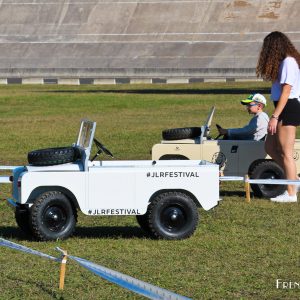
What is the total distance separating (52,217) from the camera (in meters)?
11.1

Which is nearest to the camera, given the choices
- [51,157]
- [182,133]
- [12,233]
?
[51,157]

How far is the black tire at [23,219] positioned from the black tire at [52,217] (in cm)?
23

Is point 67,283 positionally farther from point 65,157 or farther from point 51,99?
point 51,99

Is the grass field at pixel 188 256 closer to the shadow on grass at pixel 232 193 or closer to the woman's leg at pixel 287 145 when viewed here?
the shadow on grass at pixel 232 193

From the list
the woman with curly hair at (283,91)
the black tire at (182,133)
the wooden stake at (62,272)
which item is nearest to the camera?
the wooden stake at (62,272)

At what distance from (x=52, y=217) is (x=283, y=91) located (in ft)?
13.3

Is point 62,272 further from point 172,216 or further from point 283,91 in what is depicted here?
point 283,91

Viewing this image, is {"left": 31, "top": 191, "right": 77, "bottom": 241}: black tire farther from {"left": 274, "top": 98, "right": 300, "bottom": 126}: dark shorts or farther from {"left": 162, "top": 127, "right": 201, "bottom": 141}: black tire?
{"left": 162, "top": 127, "right": 201, "bottom": 141}: black tire

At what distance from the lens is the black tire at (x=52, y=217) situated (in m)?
11.0

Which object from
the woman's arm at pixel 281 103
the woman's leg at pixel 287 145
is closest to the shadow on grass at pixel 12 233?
the woman's arm at pixel 281 103

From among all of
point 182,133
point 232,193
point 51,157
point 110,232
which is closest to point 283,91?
point 232,193

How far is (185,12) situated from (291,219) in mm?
72189

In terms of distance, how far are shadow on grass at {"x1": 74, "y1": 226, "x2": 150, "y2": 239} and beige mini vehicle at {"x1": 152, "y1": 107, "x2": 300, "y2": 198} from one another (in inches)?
130

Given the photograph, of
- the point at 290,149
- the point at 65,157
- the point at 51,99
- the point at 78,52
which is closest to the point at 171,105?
the point at 51,99
